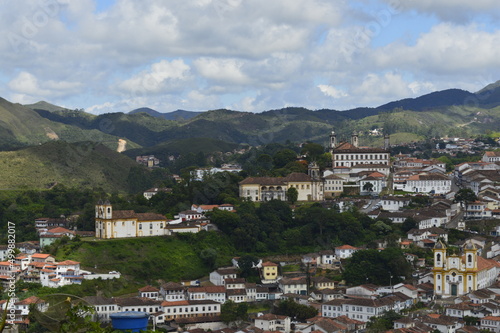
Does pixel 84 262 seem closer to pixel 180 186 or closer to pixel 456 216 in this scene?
pixel 180 186

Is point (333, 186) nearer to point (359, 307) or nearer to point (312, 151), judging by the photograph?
point (312, 151)

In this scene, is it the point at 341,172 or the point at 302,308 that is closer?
the point at 302,308

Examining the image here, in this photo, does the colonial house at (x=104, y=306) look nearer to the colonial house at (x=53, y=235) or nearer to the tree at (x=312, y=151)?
the colonial house at (x=53, y=235)

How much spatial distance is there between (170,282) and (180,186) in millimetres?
15169

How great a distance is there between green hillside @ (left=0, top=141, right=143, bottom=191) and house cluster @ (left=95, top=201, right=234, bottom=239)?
792 inches

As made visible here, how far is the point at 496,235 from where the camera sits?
4431 cm

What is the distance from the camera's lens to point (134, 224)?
42.9 metres

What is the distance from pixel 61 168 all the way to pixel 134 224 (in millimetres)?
30090

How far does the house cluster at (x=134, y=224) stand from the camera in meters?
42.4

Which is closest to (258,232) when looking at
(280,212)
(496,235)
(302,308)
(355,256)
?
(280,212)

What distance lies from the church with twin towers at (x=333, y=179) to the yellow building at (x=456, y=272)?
1543 cm

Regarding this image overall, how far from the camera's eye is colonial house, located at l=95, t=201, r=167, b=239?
4238 centimetres

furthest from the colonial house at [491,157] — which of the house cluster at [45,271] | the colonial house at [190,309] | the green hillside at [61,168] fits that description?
the house cluster at [45,271]

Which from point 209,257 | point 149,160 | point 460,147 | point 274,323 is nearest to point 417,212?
point 209,257
